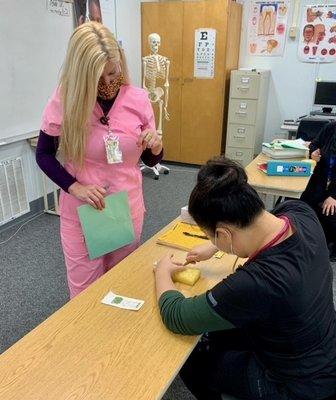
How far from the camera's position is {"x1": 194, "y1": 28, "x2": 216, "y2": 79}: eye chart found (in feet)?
14.9

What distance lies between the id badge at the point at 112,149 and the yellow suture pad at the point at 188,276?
1.62 feet

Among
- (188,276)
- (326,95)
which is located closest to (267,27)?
(326,95)

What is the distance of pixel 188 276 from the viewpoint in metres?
1.31

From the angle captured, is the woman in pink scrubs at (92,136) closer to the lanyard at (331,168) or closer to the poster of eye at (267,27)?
the lanyard at (331,168)

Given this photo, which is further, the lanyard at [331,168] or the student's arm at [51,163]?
the lanyard at [331,168]

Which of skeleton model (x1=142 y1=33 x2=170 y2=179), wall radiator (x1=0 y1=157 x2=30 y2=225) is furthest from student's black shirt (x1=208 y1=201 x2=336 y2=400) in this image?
skeleton model (x1=142 y1=33 x2=170 y2=179)

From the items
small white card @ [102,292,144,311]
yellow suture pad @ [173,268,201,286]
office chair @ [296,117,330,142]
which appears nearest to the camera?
small white card @ [102,292,144,311]

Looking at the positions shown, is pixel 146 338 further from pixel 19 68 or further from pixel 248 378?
pixel 19 68

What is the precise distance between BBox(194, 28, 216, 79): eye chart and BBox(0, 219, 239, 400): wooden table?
3905 mm

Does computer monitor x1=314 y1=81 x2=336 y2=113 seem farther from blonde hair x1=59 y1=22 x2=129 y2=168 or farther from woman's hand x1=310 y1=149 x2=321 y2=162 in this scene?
blonde hair x1=59 y1=22 x2=129 y2=168

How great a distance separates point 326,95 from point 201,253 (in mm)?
3999

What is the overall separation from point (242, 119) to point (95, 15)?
6.80 feet

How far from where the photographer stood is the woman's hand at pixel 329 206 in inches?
106

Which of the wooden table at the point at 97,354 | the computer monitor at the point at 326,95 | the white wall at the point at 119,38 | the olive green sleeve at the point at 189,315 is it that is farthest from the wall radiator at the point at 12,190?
the computer monitor at the point at 326,95
